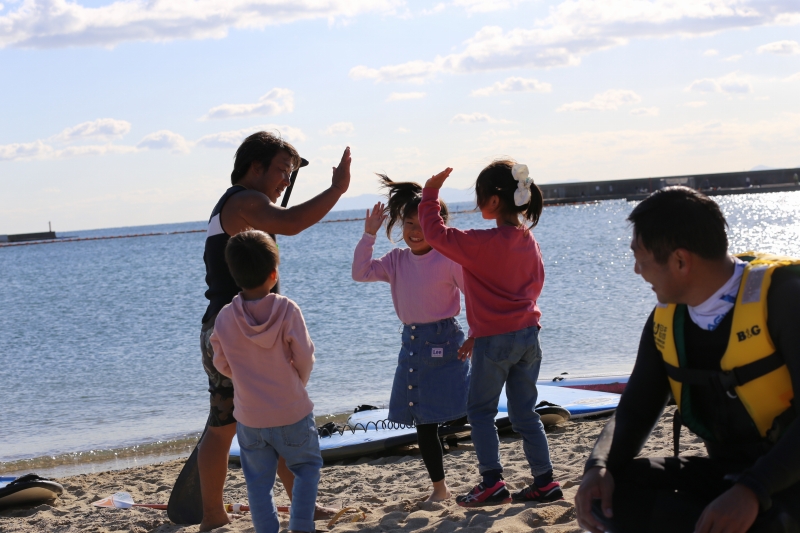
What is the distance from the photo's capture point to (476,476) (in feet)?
16.6

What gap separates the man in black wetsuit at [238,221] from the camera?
3627 millimetres

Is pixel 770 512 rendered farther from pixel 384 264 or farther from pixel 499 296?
pixel 384 264

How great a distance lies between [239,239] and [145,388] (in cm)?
857

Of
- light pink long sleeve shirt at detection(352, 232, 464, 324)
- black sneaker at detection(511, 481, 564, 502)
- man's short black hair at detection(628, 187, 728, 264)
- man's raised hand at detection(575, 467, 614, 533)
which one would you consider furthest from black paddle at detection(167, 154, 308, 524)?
man's short black hair at detection(628, 187, 728, 264)

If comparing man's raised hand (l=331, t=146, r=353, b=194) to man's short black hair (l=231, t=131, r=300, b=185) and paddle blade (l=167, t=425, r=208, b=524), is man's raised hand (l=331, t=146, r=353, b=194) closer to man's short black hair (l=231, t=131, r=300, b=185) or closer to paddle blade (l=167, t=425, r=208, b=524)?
man's short black hair (l=231, t=131, r=300, b=185)

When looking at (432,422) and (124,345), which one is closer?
(432,422)

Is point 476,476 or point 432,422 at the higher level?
point 432,422

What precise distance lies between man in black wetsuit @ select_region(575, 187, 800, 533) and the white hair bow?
1346 millimetres

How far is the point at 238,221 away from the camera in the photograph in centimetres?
371

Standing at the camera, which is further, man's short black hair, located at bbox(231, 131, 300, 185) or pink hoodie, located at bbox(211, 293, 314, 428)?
man's short black hair, located at bbox(231, 131, 300, 185)

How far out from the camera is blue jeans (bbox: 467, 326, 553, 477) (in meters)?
3.73

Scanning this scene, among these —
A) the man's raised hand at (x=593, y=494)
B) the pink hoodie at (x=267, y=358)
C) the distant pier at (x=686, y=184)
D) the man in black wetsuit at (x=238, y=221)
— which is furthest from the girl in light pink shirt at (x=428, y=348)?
the distant pier at (x=686, y=184)

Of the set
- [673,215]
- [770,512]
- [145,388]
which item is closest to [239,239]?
[673,215]

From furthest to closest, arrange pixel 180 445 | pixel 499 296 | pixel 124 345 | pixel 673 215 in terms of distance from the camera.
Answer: pixel 124 345
pixel 180 445
pixel 499 296
pixel 673 215
